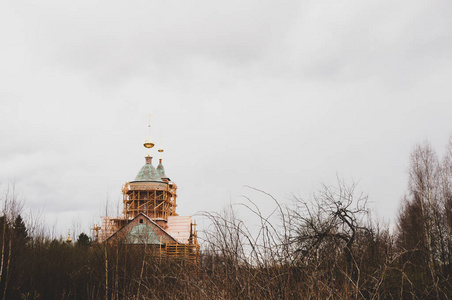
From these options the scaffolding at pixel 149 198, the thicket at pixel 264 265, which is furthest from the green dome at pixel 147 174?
the thicket at pixel 264 265

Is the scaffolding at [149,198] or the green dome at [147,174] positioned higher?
the green dome at [147,174]

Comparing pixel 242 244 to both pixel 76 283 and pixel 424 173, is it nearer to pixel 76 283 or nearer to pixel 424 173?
pixel 76 283

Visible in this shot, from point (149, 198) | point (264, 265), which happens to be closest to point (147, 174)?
point (149, 198)

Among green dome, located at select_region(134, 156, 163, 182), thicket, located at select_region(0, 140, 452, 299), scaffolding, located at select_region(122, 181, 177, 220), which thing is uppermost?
green dome, located at select_region(134, 156, 163, 182)

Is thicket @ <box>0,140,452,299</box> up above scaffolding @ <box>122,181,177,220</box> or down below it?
below

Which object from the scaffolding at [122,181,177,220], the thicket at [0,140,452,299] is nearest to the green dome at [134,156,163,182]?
the scaffolding at [122,181,177,220]

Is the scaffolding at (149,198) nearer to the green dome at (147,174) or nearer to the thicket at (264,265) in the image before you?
the green dome at (147,174)

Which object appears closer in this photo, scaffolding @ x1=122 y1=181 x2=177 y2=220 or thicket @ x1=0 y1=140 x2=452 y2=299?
thicket @ x1=0 y1=140 x2=452 y2=299

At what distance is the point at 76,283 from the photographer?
11.3 meters

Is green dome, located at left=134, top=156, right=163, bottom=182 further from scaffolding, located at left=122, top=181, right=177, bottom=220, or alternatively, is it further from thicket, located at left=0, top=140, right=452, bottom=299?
thicket, located at left=0, top=140, right=452, bottom=299

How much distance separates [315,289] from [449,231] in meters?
20.2

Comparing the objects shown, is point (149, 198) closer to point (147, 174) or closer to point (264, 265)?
point (147, 174)

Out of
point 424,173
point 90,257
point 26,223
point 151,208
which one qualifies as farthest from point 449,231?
point 151,208

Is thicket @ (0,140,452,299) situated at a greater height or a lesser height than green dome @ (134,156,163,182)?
lesser
